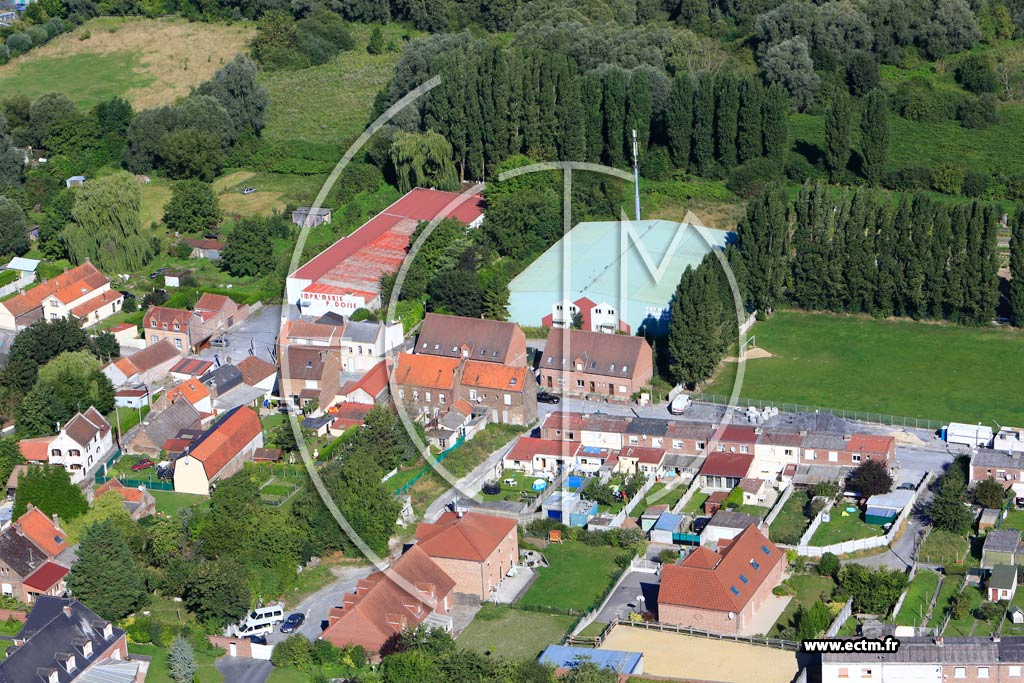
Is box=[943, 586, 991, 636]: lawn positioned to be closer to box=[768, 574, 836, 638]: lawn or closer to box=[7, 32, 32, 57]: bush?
box=[768, 574, 836, 638]: lawn

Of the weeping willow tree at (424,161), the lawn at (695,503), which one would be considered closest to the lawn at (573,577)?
the lawn at (695,503)

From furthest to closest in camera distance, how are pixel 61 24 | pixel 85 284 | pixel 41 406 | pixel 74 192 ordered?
pixel 61 24 → pixel 74 192 → pixel 85 284 → pixel 41 406

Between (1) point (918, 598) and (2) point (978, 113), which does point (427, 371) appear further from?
(2) point (978, 113)

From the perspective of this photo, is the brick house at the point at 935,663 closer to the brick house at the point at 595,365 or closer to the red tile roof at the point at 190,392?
the brick house at the point at 595,365

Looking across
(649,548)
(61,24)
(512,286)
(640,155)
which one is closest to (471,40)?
(640,155)

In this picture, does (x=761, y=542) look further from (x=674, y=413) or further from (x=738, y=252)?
(x=738, y=252)

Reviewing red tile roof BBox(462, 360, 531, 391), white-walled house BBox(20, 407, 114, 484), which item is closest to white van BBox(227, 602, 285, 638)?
white-walled house BBox(20, 407, 114, 484)
